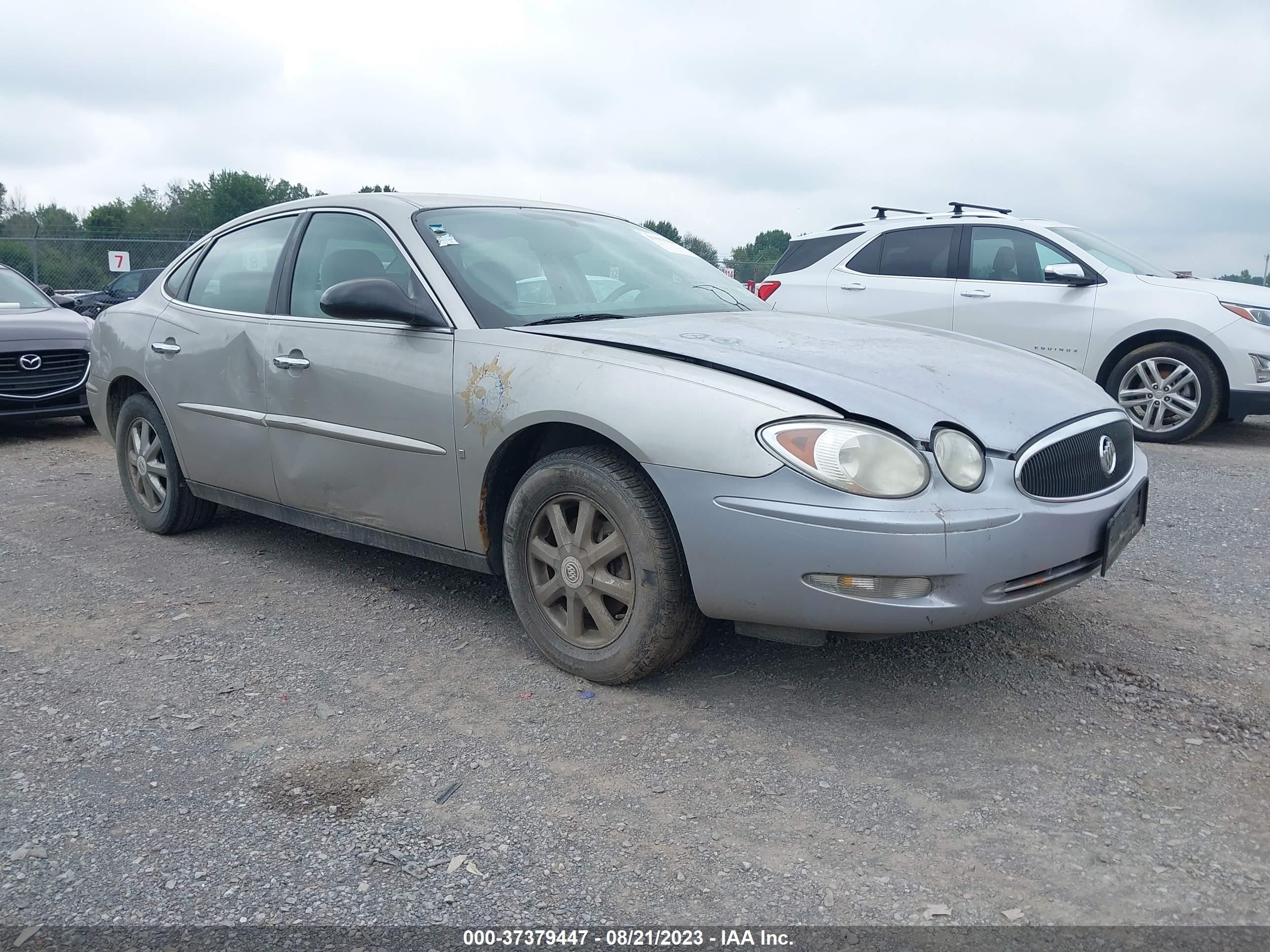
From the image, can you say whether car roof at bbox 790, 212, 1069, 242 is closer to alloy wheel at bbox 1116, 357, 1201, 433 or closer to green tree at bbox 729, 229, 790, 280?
alloy wheel at bbox 1116, 357, 1201, 433

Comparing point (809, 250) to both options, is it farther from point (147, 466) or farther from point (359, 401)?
point (359, 401)

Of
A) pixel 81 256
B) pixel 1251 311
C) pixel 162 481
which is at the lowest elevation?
pixel 162 481

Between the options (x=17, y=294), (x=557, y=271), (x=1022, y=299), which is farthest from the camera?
(x=17, y=294)

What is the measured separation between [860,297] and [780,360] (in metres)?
6.28

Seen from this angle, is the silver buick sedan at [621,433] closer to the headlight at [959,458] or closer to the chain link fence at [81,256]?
the headlight at [959,458]

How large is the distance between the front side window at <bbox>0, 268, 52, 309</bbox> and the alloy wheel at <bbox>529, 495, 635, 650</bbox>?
25.1 feet

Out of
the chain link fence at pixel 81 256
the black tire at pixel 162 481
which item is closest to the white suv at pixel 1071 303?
the black tire at pixel 162 481

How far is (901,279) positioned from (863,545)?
6.72 meters

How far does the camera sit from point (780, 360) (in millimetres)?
3252

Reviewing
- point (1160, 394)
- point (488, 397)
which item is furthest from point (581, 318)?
point (1160, 394)

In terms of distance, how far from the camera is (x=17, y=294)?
9570 millimetres

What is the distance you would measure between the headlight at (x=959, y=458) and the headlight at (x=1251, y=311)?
588 centimetres

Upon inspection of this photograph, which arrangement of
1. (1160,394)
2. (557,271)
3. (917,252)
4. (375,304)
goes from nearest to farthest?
1. (375,304)
2. (557,271)
3. (1160,394)
4. (917,252)

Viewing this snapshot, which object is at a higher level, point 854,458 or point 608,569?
point 854,458
